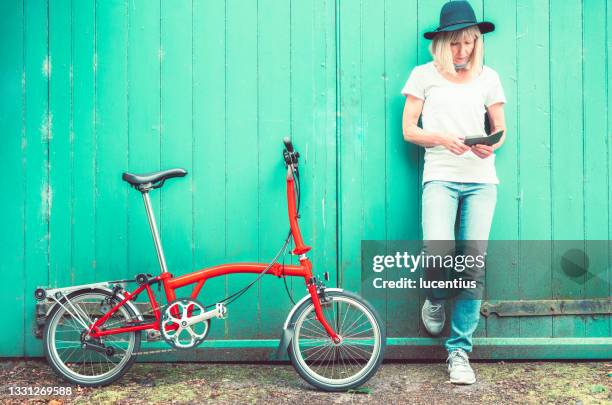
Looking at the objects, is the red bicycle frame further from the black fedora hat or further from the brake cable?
the black fedora hat

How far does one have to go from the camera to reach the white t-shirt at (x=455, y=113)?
3.47 m

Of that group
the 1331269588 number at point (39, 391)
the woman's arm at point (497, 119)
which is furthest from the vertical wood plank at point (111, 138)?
the woman's arm at point (497, 119)

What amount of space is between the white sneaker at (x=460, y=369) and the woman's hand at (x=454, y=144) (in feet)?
3.54

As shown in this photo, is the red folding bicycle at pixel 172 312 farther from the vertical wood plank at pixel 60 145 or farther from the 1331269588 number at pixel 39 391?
the vertical wood plank at pixel 60 145

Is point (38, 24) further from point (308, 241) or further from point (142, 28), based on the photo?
point (308, 241)

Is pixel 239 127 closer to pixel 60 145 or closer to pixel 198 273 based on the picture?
pixel 198 273

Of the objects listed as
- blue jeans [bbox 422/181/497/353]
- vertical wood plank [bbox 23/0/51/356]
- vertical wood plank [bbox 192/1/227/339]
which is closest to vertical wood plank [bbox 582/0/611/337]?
blue jeans [bbox 422/181/497/353]

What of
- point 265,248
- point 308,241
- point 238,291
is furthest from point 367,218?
point 238,291

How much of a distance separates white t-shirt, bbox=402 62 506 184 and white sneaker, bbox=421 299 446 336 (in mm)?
734

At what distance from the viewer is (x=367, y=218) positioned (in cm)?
375

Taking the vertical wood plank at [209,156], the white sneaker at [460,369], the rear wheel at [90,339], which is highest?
the vertical wood plank at [209,156]

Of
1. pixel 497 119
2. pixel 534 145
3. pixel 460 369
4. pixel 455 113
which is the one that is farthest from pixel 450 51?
pixel 460 369

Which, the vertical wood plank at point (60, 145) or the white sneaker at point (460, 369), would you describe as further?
the vertical wood plank at point (60, 145)

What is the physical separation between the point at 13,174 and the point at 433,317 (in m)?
2.56
